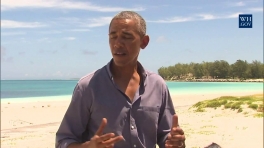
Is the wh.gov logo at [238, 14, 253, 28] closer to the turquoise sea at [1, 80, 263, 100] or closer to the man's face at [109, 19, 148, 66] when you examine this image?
the man's face at [109, 19, 148, 66]

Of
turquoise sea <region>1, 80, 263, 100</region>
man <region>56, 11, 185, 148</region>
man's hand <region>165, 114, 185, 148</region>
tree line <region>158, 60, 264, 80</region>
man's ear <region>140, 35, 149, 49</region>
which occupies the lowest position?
turquoise sea <region>1, 80, 263, 100</region>

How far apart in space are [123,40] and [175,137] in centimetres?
72

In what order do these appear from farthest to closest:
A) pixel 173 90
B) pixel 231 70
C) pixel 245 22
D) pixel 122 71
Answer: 1. pixel 173 90
2. pixel 231 70
3. pixel 245 22
4. pixel 122 71

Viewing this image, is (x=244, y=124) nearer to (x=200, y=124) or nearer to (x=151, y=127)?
(x=200, y=124)

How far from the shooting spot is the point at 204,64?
58.6 m

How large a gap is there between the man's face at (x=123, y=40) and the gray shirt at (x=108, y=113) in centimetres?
14

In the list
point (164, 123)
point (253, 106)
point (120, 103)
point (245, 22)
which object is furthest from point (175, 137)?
point (253, 106)

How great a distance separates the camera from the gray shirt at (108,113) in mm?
2457

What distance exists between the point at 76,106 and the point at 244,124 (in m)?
11.2

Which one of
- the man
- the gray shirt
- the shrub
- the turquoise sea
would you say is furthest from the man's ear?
the turquoise sea

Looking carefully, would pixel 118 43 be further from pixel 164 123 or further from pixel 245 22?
pixel 245 22

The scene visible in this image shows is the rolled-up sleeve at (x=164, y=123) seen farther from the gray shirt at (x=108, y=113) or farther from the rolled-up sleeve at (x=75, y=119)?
the rolled-up sleeve at (x=75, y=119)

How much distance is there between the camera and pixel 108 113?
2453 mm

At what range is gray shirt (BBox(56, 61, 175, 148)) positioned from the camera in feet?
8.06
